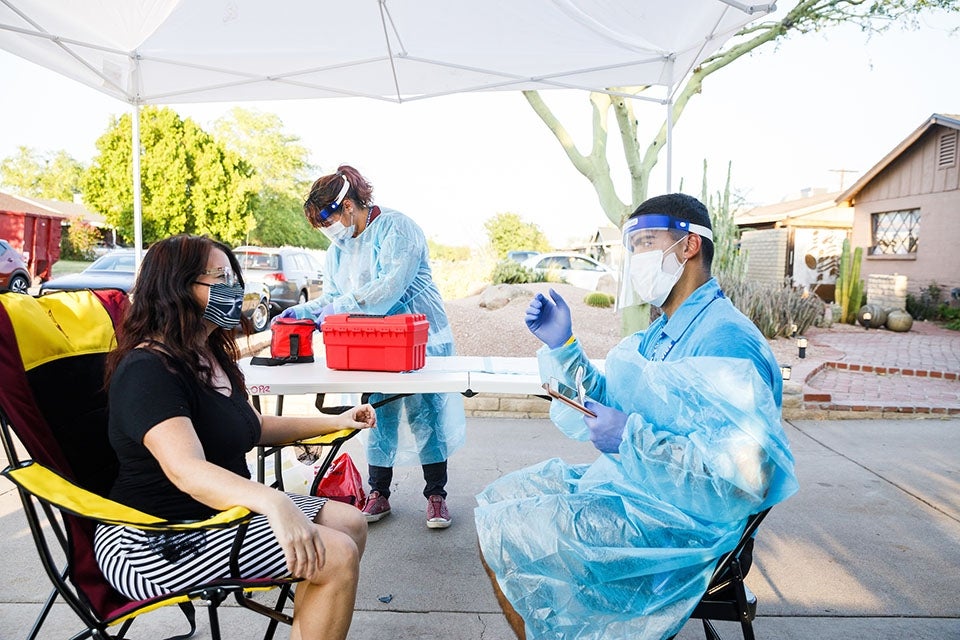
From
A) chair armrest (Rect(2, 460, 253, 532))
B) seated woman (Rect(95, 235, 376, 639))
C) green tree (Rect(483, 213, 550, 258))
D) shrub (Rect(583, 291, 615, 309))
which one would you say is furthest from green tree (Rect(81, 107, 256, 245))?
chair armrest (Rect(2, 460, 253, 532))

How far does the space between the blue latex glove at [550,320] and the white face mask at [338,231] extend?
1659mm

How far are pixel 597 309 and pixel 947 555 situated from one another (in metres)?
8.90

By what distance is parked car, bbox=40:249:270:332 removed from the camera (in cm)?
1079

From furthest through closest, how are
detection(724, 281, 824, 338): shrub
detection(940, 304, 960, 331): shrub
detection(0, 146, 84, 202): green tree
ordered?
detection(0, 146, 84, 202): green tree < detection(940, 304, 960, 331): shrub < detection(724, 281, 824, 338): shrub

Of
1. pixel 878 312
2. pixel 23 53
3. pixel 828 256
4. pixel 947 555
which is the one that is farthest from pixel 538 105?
pixel 828 256

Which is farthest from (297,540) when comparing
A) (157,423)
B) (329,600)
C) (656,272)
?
(656,272)

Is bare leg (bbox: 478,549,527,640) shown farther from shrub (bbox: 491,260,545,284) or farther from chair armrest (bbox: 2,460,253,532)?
shrub (bbox: 491,260,545,284)

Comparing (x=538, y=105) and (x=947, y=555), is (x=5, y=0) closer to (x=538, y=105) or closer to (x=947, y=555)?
(x=538, y=105)

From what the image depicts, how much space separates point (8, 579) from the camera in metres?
2.78

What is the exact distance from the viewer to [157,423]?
1697mm

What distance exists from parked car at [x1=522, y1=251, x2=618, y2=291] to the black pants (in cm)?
1202

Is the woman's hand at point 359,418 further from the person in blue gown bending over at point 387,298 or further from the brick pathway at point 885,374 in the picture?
the brick pathway at point 885,374

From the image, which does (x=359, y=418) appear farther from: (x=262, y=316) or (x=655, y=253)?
(x=262, y=316)

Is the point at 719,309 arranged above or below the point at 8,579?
above
